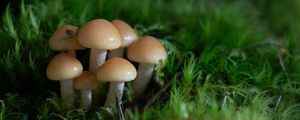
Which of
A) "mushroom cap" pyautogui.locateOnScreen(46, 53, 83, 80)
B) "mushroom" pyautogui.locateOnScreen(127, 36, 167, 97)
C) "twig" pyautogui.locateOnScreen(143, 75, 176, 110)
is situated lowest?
"twig" pyautogui.locateOnScreen(143, 75, 176, 110)

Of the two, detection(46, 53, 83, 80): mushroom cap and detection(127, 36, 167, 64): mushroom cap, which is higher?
detection(127, 36, 167, 64): mushroom cap

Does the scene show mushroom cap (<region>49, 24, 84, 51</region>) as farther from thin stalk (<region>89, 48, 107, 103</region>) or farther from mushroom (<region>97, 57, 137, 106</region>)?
mushroom (<region>97, 57, 137, 106</region>)

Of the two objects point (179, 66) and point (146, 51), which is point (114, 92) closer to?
point (146, 51)

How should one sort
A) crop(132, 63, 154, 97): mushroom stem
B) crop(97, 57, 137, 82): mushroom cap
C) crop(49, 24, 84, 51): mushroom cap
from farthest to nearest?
crop(132, 63, 154, 97): mushroom stem < crop(49, 24, 84, 51): mushroom cap < crop(97, 57, 137, 82): mushroom cap

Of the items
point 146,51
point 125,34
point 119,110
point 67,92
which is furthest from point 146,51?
point 67,92

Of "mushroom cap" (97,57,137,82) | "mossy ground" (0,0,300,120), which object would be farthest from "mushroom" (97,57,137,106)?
"mossy ground" (0,0,300,120)

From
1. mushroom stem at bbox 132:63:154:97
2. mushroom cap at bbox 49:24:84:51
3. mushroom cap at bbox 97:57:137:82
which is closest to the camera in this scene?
mushroom cap at bbox 97:57:137:82
